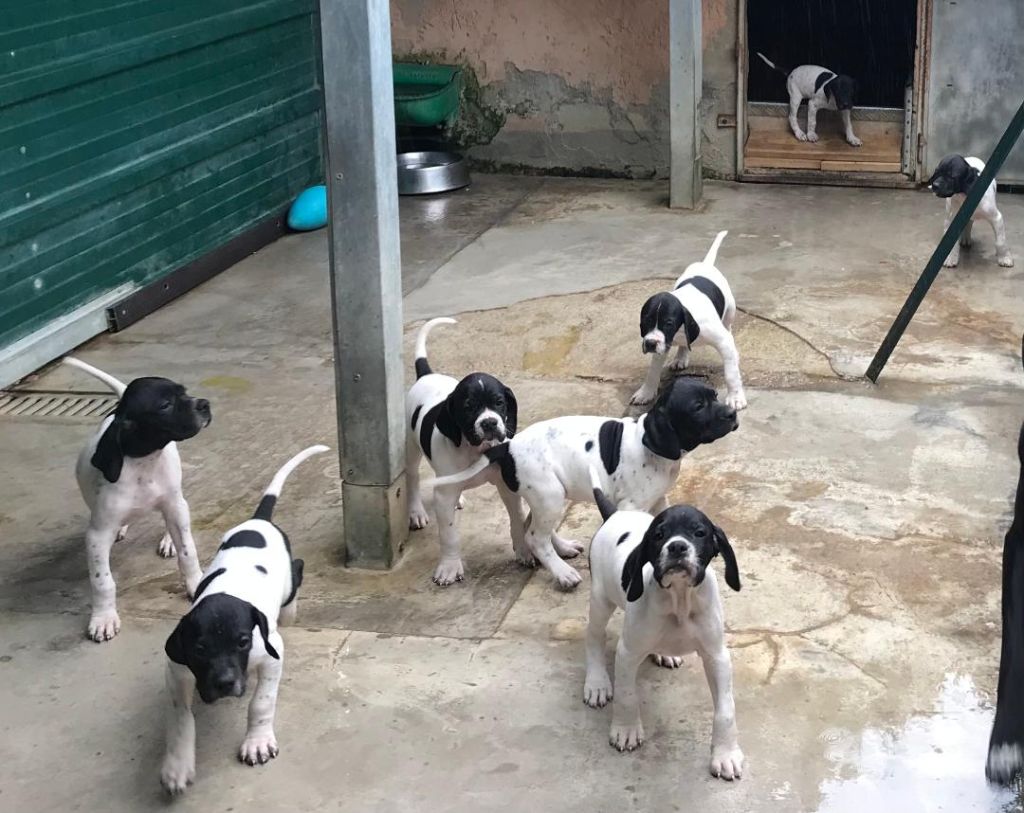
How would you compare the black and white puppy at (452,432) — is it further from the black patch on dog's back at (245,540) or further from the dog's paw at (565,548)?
the black patch on dog's back at (245,540)

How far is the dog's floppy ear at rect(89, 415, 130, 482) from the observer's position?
498 cm

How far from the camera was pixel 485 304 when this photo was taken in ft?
28.9

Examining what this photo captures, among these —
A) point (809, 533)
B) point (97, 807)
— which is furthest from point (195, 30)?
point (97, 807)

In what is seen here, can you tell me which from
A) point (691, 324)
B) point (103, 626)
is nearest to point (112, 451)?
point (103, 626)

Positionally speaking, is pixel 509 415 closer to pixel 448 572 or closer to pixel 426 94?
pixel 448 572

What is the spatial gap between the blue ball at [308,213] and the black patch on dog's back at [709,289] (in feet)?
14.5

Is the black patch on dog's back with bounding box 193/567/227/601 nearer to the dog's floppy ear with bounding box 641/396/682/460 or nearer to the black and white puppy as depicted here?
the black and white puppy

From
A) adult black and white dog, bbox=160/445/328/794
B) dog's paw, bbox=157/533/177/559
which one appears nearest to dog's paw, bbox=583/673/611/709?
adult black and white dog, bbox=160/445/328/794

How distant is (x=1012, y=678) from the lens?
2984 mm

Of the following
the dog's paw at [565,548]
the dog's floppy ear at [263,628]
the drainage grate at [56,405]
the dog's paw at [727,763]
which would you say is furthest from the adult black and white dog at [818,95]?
the dog's floppy ear at [263,628]

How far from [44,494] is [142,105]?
358 centimetres

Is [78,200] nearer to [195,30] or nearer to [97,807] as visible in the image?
[195,30]

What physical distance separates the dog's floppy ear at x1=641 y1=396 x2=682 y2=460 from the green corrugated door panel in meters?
4.44

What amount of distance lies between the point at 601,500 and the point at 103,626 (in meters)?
1.89
